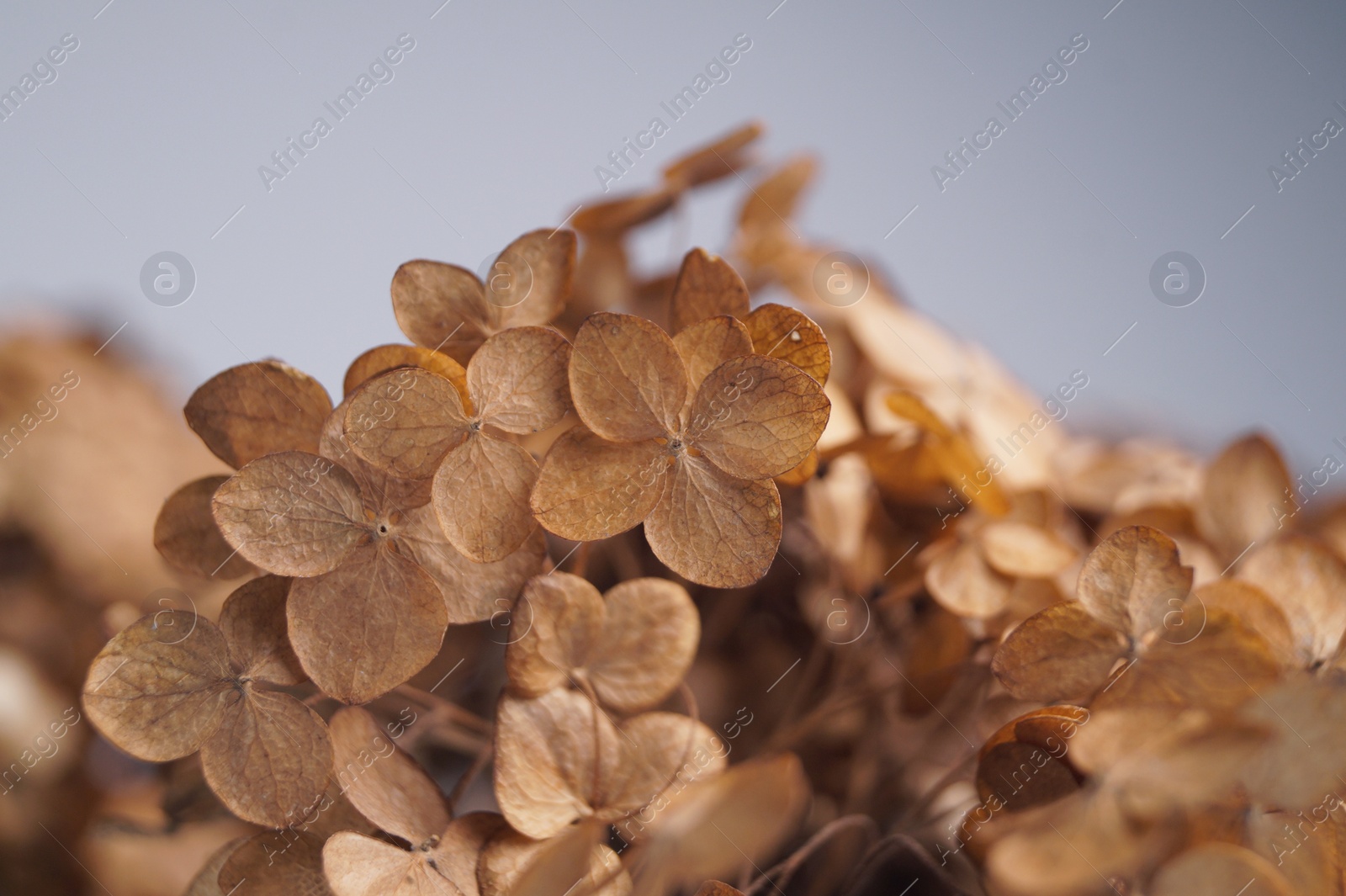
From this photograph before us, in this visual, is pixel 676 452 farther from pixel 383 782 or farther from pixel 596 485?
pixel 383 782

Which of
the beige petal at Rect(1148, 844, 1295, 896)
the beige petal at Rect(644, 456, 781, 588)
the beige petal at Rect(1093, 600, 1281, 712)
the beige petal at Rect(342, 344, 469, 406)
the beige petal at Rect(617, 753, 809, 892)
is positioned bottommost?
the beige petal at Rect(1148, 844, 1295, 896)

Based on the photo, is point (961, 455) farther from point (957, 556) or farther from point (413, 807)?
point (413, 807)

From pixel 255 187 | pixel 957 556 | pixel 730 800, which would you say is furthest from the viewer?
pixel 255 187

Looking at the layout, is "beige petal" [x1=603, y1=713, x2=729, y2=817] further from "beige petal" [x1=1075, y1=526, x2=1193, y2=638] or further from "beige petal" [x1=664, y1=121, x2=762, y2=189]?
"beige petal" [x1=664, y1=121, x2=762, y2=189]

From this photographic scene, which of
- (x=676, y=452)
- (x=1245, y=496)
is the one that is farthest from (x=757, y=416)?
(x=1245, y=496)

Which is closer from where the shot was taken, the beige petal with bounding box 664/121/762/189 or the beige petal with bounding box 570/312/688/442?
the beige petal with bounding box 570/312/688/442

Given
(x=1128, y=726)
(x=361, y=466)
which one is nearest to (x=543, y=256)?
(x=361, y=466)

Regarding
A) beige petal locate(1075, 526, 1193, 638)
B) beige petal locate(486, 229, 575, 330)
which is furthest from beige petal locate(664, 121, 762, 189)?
beige petal locate(1075, 526, 1193, 638)
